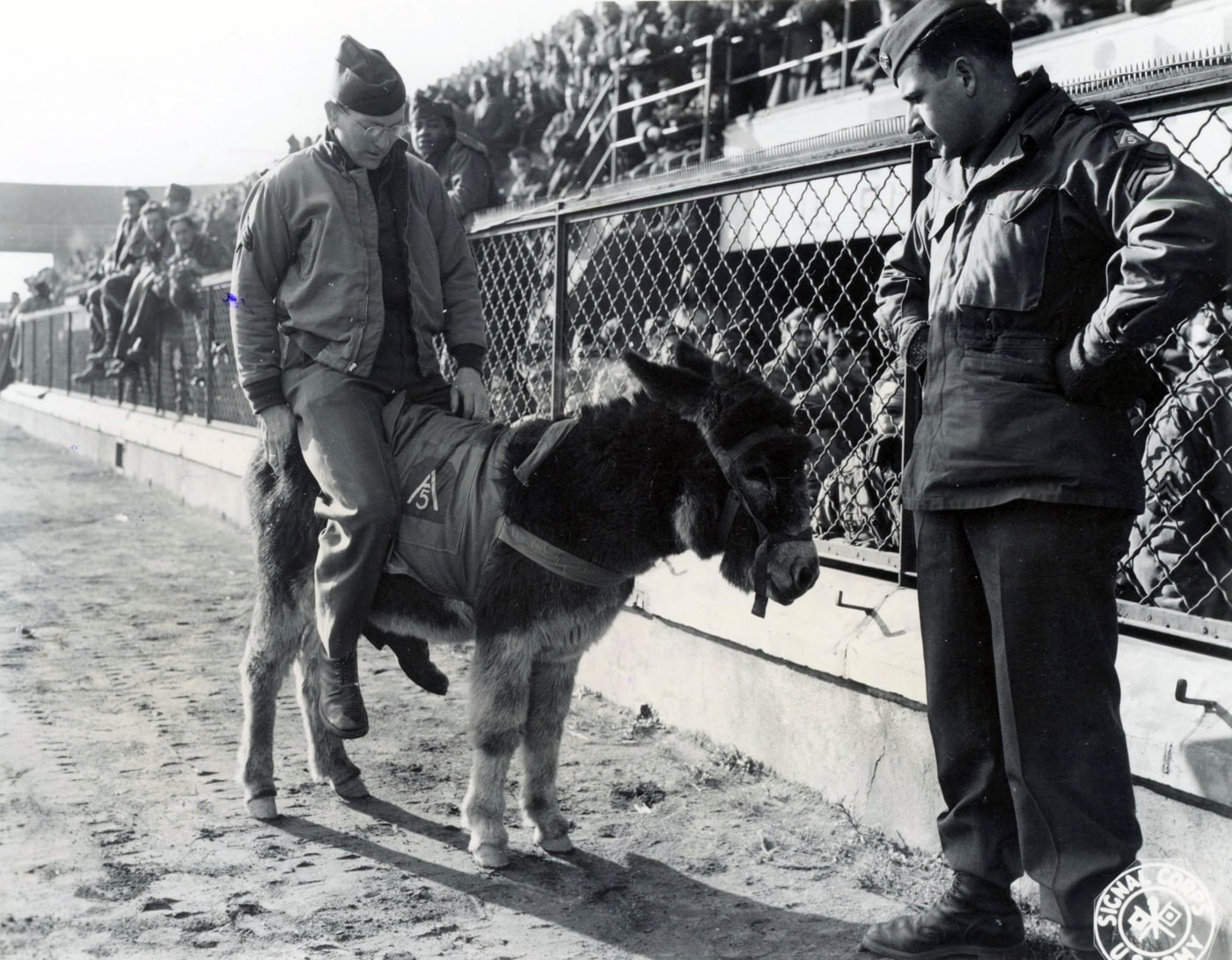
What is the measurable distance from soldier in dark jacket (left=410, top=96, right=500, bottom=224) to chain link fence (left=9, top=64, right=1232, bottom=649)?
4.69 feet

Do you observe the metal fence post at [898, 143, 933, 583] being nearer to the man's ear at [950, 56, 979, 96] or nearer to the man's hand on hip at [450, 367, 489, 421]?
the man's ear at [950, 56, 979, 96]

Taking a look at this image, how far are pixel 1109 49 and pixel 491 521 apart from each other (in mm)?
6607

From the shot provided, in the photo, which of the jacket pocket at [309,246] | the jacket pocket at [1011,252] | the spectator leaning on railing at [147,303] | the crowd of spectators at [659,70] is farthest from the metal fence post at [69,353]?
the jacket pocket at [1011,252]

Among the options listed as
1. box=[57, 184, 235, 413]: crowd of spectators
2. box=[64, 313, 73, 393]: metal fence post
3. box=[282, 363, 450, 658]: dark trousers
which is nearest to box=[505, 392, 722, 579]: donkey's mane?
box=[282, 363, 450, 658]: dark trousers

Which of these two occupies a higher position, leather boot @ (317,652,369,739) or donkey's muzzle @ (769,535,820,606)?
donkey's muzzle @ (769,535,820,606)

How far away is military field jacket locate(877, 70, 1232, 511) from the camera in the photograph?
249 centimetres

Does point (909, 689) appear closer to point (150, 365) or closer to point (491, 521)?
point (491, 521)

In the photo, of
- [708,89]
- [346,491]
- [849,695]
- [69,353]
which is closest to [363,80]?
[346,491]

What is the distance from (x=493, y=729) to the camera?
3805mm

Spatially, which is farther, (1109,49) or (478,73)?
(478,73)

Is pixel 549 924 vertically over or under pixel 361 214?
under

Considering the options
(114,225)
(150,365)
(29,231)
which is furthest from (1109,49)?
(114,225)

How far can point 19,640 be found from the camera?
6.87 metres

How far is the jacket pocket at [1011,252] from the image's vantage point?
272cm
